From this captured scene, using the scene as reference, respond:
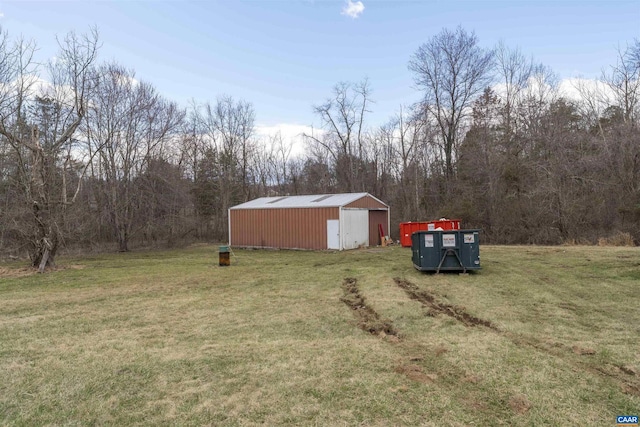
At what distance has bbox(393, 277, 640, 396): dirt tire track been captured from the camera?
3391 mm

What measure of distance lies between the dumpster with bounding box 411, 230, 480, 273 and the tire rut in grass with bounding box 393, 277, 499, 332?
4.42ft

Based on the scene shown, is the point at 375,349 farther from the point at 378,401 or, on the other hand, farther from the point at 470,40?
the point at 470,40

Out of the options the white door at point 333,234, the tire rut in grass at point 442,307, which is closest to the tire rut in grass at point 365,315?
the tire rut in grass at point 442,307

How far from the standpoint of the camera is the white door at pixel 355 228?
1783 cm

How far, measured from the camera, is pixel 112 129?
2130cm

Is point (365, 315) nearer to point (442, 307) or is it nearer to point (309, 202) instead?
point (442, 307)

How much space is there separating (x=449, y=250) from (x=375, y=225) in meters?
10.8

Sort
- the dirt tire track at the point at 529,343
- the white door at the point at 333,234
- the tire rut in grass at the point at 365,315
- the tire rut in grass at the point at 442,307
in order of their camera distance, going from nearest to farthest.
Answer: the dirt tire track at the point at 529,343 → the tire rut in grass at the point at 365,315 → the tire rut in grass at the point at 442,307 → the white door at the point at 333,234

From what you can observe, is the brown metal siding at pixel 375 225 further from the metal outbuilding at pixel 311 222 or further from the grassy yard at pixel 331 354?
the grassy yard at pixel 331 354

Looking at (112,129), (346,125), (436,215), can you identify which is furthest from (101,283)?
(346,125)

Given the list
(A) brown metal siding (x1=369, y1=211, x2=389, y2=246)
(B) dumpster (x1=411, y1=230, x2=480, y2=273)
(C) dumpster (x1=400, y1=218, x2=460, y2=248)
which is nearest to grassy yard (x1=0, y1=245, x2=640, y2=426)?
(B) dumpster (x1=411, y1=230, x2=480, y2=273)

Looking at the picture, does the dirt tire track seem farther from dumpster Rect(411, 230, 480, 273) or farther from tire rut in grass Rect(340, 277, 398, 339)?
dumpster Rect(411, 230, 480, 273)

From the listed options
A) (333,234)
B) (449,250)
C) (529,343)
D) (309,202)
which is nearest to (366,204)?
(333,234)

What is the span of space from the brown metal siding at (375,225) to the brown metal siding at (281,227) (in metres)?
2.88
